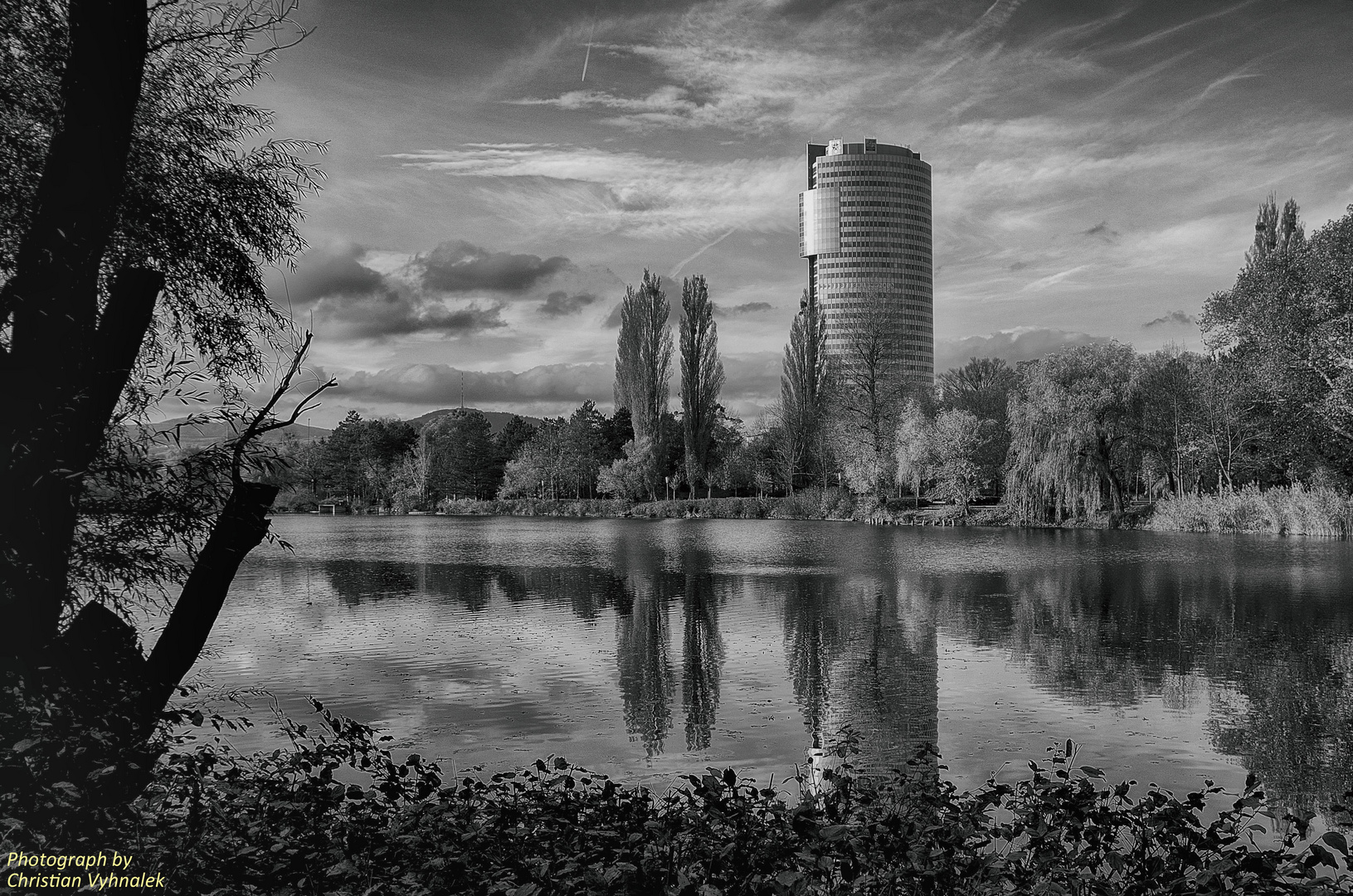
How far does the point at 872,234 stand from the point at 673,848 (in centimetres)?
17354

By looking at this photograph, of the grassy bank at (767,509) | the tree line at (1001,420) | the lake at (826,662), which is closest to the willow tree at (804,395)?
the tree line at (1001,420)

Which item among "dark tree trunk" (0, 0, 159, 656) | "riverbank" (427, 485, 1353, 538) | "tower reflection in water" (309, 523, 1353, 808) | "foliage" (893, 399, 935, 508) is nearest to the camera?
"dark tree trunk" (0, 0, 159, 656)

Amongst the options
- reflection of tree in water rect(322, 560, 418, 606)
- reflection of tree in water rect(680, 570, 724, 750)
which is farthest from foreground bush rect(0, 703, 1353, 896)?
reflection of tree in water rect(322, 560, 418, 606)

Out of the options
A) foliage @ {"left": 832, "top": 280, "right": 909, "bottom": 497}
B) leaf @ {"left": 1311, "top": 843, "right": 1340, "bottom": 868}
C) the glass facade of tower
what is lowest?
leaf @ {"left": 1311, "top": 843, "right": 1340, "bottom": 868}

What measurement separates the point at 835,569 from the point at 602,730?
53.8 feet

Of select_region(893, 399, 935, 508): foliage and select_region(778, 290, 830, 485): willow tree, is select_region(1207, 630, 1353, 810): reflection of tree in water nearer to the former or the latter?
select_region(893, 399, 935, 508): foliage

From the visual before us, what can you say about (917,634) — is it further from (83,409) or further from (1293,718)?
(83,409)

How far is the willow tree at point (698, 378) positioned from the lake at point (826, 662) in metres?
38.9

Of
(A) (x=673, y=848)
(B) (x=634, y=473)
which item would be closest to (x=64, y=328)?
(A) (x=673, y=848)

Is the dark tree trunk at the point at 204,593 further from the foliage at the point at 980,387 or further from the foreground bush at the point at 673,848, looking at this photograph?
the foliage at the point at 980,387

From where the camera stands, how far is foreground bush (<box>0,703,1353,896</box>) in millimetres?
3533

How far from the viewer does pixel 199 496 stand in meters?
5.60

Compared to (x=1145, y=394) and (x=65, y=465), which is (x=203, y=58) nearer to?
(x=65, y=465)

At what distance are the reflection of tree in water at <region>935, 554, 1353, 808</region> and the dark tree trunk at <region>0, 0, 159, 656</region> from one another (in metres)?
7.78
